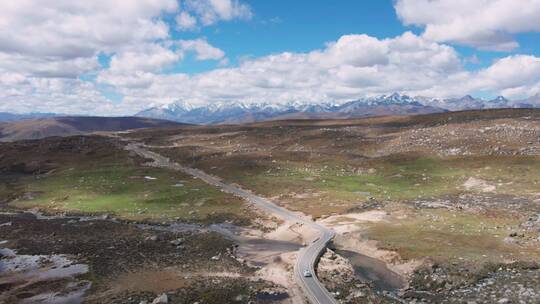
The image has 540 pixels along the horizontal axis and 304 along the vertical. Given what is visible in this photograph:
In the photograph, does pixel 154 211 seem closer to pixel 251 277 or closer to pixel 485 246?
pixel 251 277

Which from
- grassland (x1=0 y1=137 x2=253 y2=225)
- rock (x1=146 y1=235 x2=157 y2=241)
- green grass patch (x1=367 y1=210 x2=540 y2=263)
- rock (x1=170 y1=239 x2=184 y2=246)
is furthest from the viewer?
grassland (x1=0 y1=137 x2=253 y2=225)

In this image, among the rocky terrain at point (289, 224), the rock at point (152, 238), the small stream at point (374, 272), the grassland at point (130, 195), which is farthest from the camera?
the grassland at point (130, 195)

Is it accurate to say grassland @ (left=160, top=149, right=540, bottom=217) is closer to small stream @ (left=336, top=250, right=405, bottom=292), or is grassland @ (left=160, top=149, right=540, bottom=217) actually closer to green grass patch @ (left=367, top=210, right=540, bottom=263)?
green grass patch @ (left=367, top=210, right=540, bottom=263)

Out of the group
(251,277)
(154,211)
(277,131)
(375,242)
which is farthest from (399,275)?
(277,131)

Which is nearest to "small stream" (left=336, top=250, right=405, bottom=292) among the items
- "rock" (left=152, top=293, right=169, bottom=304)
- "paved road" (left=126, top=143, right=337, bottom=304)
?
"paved road" (left=126, top=143, right=337, bottom=304)

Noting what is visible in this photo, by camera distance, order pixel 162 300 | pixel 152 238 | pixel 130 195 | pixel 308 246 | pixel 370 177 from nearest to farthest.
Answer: pixel 162 300, pixel 308 246, pixel 152 238, pixel 130 195, pixel 370 177

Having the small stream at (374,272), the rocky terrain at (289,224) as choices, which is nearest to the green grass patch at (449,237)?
the rocky terrain at (289,224)

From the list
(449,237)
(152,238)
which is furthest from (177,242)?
(449,237)

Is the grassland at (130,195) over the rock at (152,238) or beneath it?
over

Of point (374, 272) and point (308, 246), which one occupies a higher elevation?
point (308, 246)

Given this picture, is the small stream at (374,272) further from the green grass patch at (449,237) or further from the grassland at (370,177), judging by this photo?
the grassland at (370,177)

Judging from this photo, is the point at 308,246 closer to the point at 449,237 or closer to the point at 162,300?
the point at 449,237

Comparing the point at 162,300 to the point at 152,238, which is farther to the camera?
the point at 152,238
